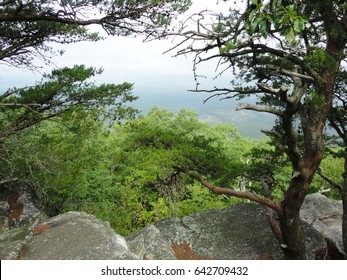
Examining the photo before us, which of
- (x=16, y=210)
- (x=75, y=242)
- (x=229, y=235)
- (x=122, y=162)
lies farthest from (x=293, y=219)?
(x=122, y=162)

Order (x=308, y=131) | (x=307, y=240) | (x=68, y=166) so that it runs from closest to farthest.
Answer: (x=308, y=131) < (x=307, y=240) < (x=68, y=166)

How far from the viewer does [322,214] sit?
39.9ft

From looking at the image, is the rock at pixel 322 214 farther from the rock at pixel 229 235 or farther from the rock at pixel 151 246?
the rock at pixel 151 246

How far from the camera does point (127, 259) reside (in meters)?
4.38

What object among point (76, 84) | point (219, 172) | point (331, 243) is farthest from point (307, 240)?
point (76, 84)

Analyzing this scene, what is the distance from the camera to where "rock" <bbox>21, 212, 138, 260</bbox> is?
4480 millimetres

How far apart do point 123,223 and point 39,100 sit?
9.28 metres

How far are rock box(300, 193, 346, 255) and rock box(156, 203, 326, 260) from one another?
2111mm

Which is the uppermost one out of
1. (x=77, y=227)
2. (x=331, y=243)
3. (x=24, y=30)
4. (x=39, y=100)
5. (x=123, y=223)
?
(x=24, y=30)

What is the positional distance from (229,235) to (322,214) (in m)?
5.14

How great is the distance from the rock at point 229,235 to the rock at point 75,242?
12.2 feet

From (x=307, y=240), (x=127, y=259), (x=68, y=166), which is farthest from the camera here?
(x=68, y=166)

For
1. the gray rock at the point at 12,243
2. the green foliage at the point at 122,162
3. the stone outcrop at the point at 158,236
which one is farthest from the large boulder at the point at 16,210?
the gray rock at the point at 12,243
